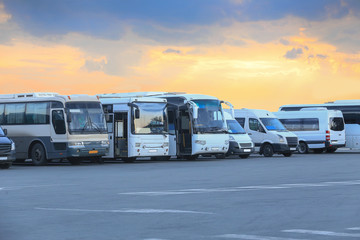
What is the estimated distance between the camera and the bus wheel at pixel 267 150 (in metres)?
41.4

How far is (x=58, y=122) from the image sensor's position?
107ft

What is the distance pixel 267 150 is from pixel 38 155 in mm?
13482

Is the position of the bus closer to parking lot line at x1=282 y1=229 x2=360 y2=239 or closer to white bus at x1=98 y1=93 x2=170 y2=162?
white bus at x1=98 y1=93 x2=170 y2=162

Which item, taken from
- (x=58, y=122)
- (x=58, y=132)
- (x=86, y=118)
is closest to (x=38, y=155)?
(x=58, y=132)

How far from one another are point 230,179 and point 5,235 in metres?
11.7

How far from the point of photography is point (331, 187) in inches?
701

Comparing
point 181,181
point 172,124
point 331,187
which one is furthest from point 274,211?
point 172,124

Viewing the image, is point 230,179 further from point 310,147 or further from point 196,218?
point 310,147

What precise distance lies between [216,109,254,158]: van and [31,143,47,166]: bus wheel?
394 inches

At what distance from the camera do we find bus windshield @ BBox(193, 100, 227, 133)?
36.3 m

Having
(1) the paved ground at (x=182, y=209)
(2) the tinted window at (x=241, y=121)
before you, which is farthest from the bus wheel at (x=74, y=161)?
(1) the paved ground at (x=182, y=209)

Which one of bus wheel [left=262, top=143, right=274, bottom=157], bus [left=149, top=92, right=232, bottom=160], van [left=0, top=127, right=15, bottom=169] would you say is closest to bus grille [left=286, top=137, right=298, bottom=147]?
bus wheel [left=262, top=143, right=274, bottom=157]

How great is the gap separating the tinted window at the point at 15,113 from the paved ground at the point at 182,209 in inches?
527

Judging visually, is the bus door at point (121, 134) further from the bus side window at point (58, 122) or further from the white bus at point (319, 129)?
the white bus at point (319, 129)
